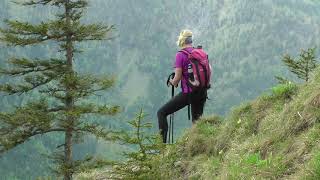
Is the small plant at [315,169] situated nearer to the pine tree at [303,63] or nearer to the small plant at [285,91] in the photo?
the small plant at [285,91]

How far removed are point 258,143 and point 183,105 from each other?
390 centimetres

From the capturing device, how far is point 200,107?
12594 mm

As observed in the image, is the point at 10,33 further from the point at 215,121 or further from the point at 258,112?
the point at 258,112

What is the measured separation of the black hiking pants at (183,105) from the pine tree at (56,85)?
5.44 meters

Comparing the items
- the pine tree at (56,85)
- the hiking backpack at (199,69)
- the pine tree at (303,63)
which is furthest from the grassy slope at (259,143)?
the pine tree at (56,85)

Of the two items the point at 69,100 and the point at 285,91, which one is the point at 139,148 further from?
the point at 69,100

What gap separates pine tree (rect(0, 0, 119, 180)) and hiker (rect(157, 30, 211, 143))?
5556mm

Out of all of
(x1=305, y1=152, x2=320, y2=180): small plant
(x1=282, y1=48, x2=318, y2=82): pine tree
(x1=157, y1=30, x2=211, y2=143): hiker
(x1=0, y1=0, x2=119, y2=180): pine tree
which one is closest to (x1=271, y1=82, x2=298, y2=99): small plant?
(x1=157, y1=30, x2=211, y2=143): hiker

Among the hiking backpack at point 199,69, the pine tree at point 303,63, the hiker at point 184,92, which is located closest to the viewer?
the hiking backpack at point 199,69

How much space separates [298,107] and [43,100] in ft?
39.4

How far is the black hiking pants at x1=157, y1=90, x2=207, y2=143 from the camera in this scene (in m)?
12.1

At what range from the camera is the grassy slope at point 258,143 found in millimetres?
7039

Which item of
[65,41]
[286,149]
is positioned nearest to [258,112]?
[286,149]

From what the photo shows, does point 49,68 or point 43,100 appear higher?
point 49,68
